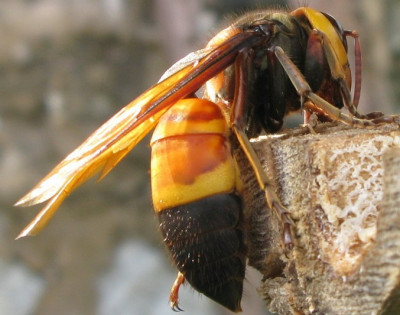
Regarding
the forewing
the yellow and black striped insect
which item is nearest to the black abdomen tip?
the yellow and black striped insect

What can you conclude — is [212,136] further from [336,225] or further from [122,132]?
[336,225]

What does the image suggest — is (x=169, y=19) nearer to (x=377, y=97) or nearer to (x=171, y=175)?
(x=377, y=97)

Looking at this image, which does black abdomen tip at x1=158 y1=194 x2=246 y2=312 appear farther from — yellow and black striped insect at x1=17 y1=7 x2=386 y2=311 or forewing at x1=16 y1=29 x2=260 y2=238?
forewing at x1=16 y1=29 x2=260 y2=238

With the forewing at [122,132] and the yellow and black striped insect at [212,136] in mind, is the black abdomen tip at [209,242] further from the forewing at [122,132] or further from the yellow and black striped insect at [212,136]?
the forewing at [122,132]

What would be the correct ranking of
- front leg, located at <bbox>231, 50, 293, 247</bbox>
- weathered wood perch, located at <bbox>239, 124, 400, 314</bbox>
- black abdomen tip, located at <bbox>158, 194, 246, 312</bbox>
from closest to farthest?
weathered wood perch, located at <bbox>239, 124, 400, 314</bbox>
front leg, located at <bbox>231, 50, 293, 247</bbox>
black abdomen tip, located at <bbox>158, 194, 246, 312</bbox>

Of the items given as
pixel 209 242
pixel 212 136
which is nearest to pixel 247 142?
pixel 212 136

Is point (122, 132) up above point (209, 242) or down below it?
above

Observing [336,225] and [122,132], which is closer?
[336,225]

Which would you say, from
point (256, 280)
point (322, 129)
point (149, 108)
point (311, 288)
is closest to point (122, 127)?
point (149, 108)
